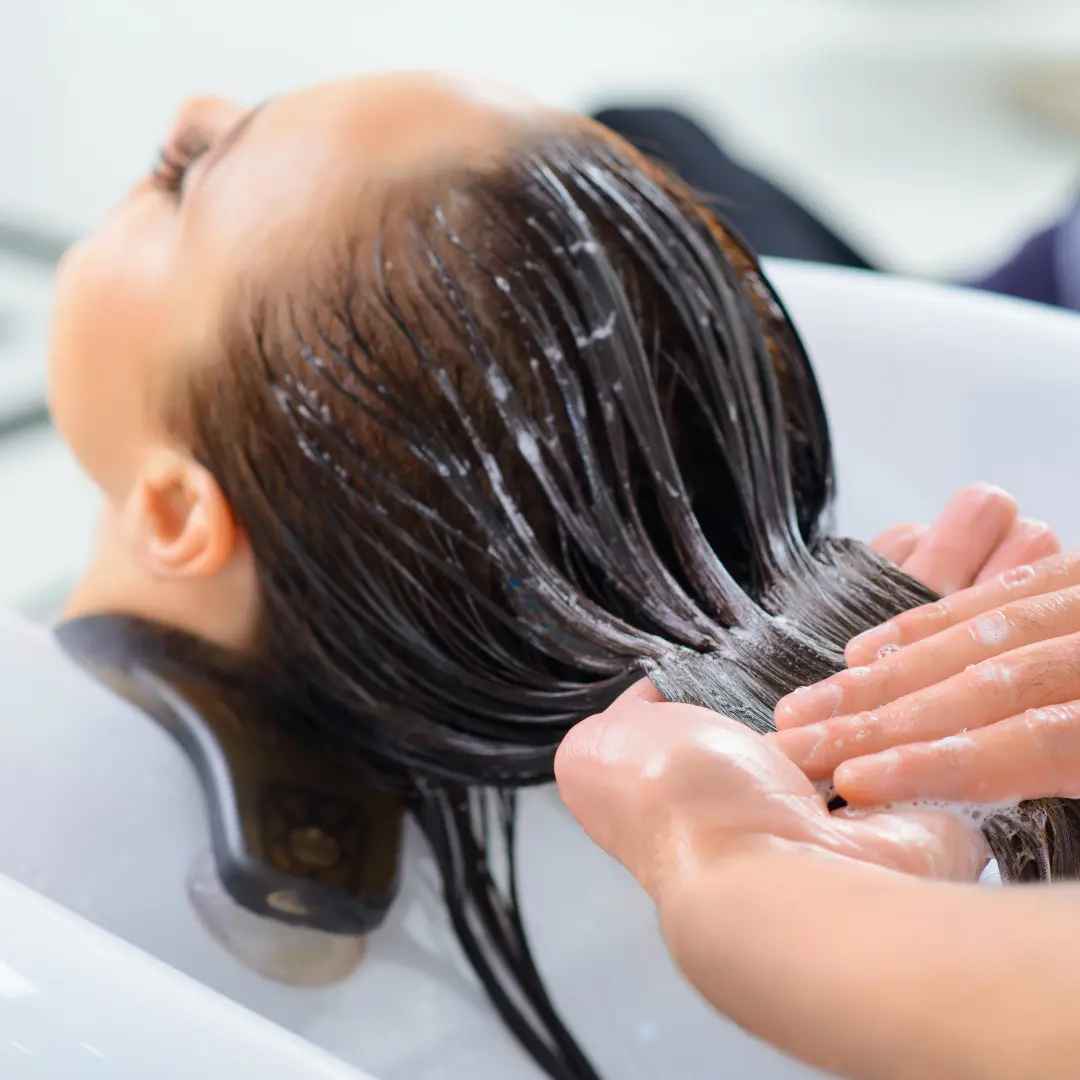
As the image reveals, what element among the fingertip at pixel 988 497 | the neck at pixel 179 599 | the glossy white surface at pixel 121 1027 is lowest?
the neck at pixel 179 599

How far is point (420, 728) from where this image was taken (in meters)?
0.62

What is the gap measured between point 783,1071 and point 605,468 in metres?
0.31

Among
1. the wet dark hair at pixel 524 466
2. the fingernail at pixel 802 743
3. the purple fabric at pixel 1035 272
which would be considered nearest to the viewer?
the fingernail at pixel 802 743

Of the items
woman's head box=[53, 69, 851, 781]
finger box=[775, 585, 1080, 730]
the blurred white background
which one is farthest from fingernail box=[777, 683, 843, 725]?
the blurred white background

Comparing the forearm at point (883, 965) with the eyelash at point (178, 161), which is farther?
the eyelash at point (178, 161)

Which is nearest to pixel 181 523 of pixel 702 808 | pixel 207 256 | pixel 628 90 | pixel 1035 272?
pixel 207 256

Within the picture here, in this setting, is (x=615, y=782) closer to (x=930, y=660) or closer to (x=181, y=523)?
(x=930, y=660)

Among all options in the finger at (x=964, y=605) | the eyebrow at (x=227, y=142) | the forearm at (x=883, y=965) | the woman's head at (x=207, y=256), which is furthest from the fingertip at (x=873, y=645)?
the eyebrow at (x=227, y=142)

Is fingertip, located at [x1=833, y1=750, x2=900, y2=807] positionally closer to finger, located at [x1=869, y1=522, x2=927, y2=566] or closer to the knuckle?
the knuckle

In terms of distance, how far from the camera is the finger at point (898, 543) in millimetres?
663

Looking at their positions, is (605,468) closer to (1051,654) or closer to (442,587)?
(442,587)

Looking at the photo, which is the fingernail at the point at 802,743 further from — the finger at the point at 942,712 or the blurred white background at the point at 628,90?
the blurred white background at the point at 628,90

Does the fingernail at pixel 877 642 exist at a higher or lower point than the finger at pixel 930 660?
lower

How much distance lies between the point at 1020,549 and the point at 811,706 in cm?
22
